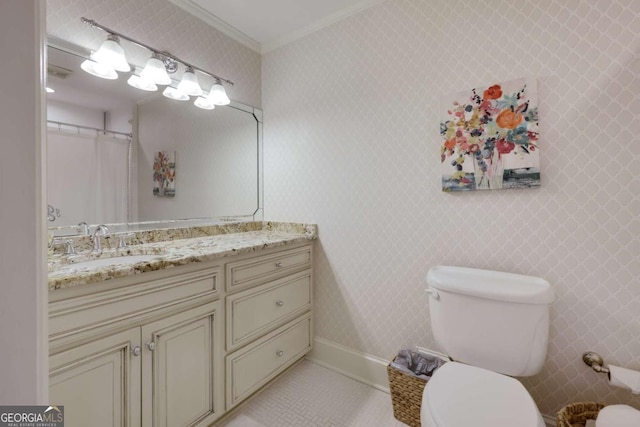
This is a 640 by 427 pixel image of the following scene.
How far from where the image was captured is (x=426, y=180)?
1.63 metres

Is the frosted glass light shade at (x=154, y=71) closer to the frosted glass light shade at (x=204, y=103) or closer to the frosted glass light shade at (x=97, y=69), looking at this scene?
the frosted glass light shade at (x=97, y=69)

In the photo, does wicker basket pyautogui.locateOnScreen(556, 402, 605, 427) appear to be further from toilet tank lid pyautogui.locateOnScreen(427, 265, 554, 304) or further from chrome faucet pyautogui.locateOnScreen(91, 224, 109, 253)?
chrome faucet pyautogui.locateOnScreen(91, 224, 109, 253)

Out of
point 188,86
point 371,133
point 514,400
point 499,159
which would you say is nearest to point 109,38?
point 188,86

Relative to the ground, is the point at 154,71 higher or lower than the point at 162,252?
higher

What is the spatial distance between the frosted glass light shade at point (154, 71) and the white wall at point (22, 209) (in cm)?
139

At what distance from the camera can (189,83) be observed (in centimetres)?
177

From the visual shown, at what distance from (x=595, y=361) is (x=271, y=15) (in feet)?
8.56

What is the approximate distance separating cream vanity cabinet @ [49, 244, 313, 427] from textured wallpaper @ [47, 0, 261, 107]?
1.27m

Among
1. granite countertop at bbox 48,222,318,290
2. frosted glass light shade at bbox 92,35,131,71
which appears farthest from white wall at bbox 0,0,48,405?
frosted glass light shade at bbox 92,35,131,71

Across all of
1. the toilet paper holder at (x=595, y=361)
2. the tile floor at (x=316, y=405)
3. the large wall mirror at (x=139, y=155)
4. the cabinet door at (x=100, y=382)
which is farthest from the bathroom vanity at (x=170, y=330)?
the toilet paper holder at (x=595, y=361)

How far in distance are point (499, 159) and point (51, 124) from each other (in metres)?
2.19

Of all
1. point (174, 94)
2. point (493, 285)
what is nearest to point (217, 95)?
point (174, 94)

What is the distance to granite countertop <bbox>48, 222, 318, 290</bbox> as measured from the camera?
970 mm

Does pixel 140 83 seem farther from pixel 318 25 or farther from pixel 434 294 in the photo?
pixel 434 294
